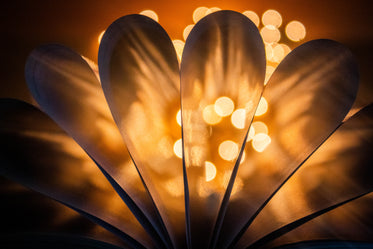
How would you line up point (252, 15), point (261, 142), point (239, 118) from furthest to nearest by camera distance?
point (252, 15) → point (261, 142) → point (239, 118)

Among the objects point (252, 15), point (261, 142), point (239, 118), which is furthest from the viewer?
point (252, 15)

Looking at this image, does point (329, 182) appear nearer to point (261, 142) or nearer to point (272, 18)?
point (261, 142)

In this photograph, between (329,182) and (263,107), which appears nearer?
(329,182)

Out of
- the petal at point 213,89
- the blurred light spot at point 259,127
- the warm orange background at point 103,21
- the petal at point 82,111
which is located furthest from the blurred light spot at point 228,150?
the warm orange background at point 103,21

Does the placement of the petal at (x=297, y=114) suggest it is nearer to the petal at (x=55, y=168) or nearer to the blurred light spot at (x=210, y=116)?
the blurred light spot at (x=210, y=116)

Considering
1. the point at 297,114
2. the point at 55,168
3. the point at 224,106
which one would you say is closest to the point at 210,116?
the point at 224,106

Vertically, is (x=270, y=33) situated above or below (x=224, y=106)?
above

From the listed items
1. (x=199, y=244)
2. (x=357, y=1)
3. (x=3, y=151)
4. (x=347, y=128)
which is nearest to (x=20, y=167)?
(x=3, y=151)

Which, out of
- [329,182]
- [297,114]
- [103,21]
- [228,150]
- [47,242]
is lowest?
[47,242]
